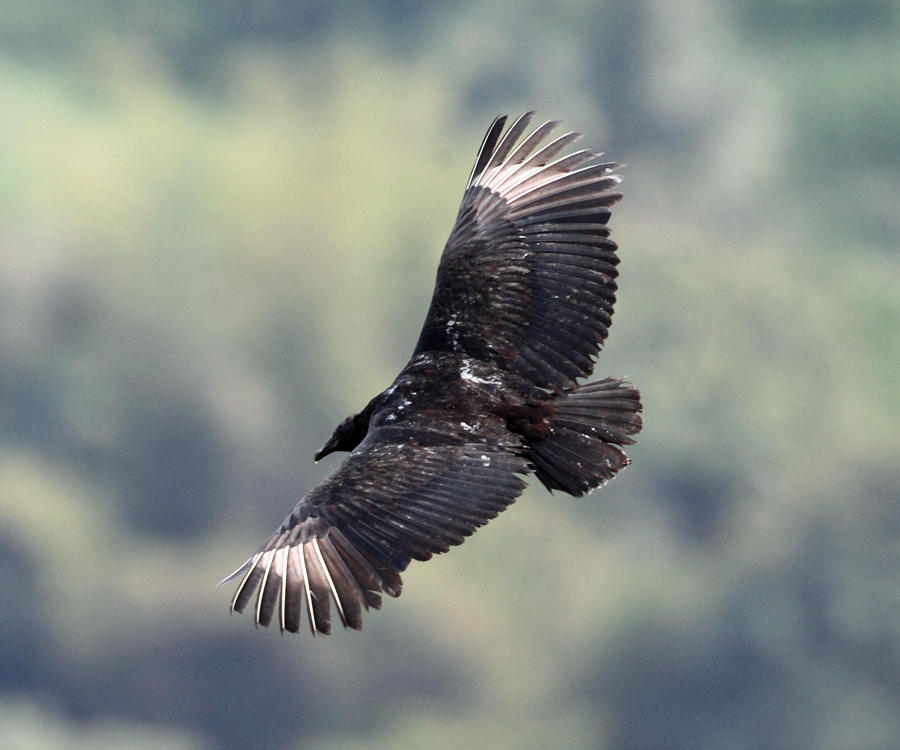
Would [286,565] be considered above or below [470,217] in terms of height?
below

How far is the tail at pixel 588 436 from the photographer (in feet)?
29.1

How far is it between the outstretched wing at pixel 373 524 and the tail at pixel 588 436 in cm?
40

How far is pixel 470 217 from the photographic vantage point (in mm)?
10414

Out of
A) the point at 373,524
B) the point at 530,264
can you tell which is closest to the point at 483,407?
the point at 373,524

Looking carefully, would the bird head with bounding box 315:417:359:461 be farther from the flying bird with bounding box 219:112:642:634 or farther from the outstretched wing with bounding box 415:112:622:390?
the outstretched wing with bounding box 415:112:622:390

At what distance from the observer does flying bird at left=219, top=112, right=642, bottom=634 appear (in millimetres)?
8016

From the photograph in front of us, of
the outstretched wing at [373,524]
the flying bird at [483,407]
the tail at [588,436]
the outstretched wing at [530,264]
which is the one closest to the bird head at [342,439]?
the flying bird at [483,407]

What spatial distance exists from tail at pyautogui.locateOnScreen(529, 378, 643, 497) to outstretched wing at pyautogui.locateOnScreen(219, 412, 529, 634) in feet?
1.30

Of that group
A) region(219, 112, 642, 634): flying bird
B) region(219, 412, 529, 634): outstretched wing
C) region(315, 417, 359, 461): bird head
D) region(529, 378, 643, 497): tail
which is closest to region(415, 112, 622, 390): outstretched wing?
region(219, 112, 642, 634): flying bird

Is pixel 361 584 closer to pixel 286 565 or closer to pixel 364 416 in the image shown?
pixel 286 565

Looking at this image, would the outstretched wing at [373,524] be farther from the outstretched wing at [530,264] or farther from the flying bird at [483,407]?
→ the outstretched wing at [530,264]

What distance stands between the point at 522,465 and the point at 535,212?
2.49 m

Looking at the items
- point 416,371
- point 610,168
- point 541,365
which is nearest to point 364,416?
point 416,371

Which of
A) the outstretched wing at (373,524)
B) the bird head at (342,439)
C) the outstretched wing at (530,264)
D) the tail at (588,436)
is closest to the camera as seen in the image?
the outstretched wing at (373,524)
